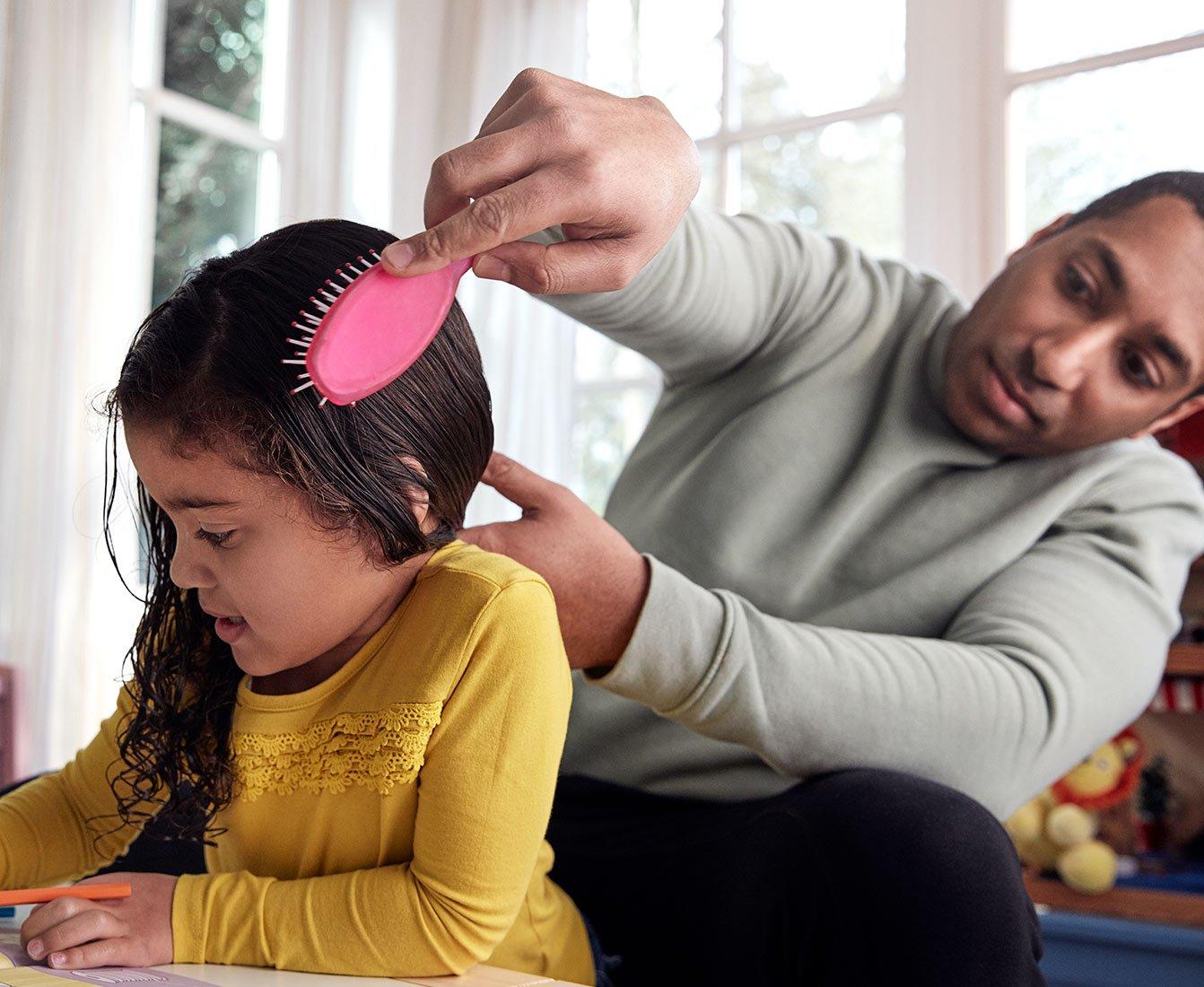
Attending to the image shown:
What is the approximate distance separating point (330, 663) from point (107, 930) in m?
0.20

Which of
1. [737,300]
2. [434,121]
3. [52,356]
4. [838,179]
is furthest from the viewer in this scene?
[434,121]

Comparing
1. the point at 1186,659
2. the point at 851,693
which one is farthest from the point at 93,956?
the point at 1186,659

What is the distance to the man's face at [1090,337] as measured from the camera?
1.06 meters

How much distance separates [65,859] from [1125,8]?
2420 millimetres

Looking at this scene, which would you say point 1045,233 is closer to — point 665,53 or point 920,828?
point 920,828

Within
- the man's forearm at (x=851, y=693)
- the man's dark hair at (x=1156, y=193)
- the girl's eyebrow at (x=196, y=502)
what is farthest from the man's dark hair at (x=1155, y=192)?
the girl's eyebrow at (x=196, y=502)

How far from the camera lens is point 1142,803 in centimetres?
202

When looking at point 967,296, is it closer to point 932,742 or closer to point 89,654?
point 932,742

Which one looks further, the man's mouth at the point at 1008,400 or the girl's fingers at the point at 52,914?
the man's mouth at the point at 1008,400

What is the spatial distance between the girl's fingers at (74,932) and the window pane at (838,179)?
2.29m

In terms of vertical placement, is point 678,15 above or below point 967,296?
above

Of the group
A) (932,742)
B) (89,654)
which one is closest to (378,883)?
(932,742)

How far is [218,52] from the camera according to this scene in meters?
3.06

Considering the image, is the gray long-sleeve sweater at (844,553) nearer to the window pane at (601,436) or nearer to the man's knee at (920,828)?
the man's knee at (920,828)
